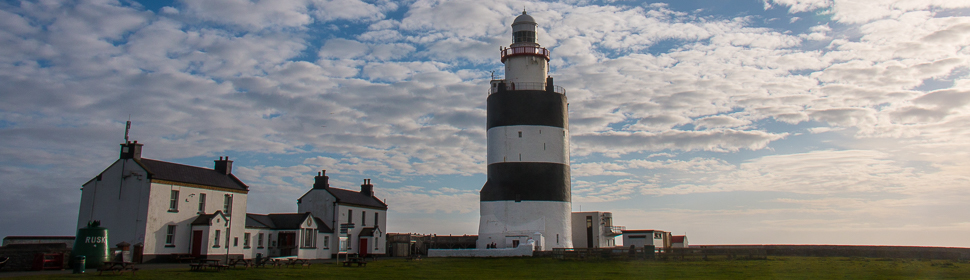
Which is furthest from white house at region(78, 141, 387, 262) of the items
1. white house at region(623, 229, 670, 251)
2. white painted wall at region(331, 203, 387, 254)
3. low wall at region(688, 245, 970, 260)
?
low wall at region(688, 245, 970, 260)

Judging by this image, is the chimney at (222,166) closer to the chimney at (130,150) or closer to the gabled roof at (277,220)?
the gabled roof at (277,220)

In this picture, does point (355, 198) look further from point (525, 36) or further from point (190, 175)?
point (525, 36)

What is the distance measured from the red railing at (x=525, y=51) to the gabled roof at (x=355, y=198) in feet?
51.1

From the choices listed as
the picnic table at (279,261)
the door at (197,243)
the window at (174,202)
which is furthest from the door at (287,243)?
the picnic table at (279,261)

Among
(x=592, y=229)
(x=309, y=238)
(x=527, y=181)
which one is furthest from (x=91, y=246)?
(x=592, y=229)

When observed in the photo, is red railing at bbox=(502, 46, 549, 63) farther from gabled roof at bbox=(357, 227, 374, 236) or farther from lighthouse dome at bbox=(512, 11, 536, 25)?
gabled roof at bbox=(357, 227, 374, 236)

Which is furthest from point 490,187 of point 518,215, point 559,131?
point 559,131

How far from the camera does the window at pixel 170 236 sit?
32.0 meters

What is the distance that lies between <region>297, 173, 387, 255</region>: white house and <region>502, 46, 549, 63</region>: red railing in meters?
15.9

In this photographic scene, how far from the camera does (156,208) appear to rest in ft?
103

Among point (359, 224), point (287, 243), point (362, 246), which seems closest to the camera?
point (287, 243)

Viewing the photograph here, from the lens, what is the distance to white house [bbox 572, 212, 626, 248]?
49375 mm

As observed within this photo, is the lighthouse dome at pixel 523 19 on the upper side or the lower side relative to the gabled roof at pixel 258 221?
upper

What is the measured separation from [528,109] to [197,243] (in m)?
22.9
